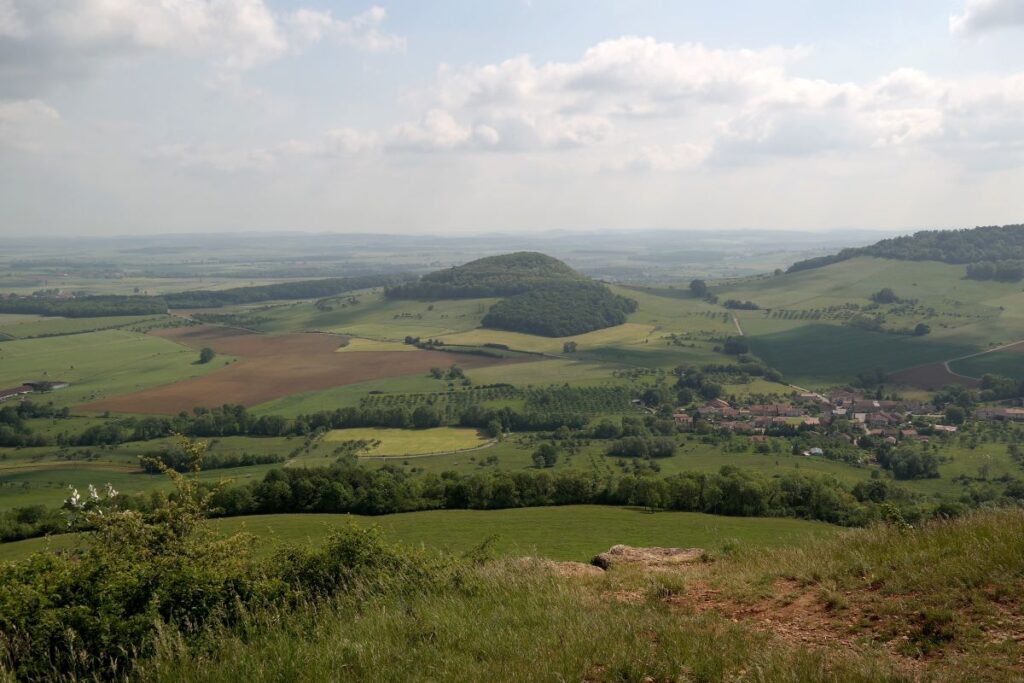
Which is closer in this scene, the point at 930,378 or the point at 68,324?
the point at 930,378

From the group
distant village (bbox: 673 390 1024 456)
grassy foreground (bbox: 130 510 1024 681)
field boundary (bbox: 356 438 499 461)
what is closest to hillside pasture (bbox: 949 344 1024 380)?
distant village (bbox: 673 390 1024 456)

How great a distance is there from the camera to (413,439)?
8969cm

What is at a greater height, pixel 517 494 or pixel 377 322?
pixel 377 322

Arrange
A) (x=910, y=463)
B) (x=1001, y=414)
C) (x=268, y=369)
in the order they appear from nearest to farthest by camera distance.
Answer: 1. (x=910, y=463)
2. (x=1001, y=414)
3. (x=268, y=369)

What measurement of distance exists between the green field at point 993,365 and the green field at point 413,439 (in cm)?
9180

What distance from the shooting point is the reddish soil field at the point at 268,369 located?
10369 centimetres

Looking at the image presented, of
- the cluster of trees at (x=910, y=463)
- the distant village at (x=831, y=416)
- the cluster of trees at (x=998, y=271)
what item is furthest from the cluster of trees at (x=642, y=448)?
the cluster of trees at (x=998, y=271)

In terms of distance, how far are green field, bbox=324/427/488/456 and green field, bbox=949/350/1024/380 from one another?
9180 cm

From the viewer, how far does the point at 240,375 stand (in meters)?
117

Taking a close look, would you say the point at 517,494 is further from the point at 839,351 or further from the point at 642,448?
the point at 839,351

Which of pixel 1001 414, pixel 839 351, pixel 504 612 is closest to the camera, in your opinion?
pixel 504 612

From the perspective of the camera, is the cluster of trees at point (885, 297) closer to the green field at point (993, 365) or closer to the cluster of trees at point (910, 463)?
the green field at point (993, 365)

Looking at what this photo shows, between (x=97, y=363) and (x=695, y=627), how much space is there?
153491 millimetres

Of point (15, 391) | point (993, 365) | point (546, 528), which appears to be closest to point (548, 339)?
point (993, 365)
